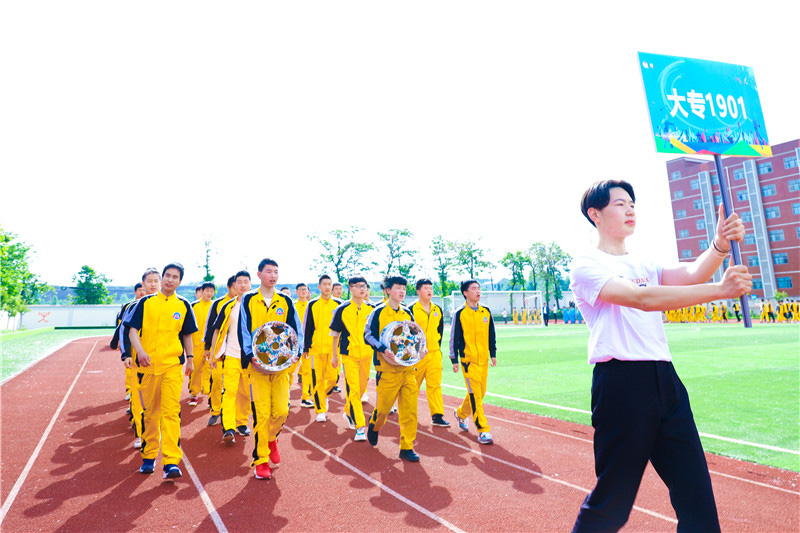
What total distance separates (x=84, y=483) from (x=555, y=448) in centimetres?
551

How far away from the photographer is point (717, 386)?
1034cm

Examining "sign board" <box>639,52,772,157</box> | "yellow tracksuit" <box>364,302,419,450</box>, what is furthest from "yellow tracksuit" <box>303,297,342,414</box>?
"sign board" <box>639,52,772,157</box>

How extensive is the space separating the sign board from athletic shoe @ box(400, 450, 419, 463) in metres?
4.23

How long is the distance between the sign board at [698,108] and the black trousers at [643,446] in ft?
6.49

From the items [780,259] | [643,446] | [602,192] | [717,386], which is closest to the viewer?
[643,446]

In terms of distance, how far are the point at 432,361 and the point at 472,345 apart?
34.8 inches

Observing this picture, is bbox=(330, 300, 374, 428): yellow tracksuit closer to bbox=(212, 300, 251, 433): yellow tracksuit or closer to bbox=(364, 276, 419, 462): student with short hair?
bbox=(364, 276, 419, 462): student with short hair

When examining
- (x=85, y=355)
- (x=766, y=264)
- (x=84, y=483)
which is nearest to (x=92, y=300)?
(x=85, y=355)

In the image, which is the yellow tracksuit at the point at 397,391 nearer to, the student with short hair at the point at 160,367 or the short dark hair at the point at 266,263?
the short dark hair at the point at 266,263

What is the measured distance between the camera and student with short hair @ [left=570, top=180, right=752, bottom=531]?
7.04 feet

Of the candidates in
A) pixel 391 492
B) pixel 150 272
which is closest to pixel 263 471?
pixel 391 492

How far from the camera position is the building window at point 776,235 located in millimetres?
59534

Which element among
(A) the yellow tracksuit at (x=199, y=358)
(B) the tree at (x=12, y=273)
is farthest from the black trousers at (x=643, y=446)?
(B) the tree at (x=12, y=273)

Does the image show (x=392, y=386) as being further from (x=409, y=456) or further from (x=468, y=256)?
(x=468, y=256)
